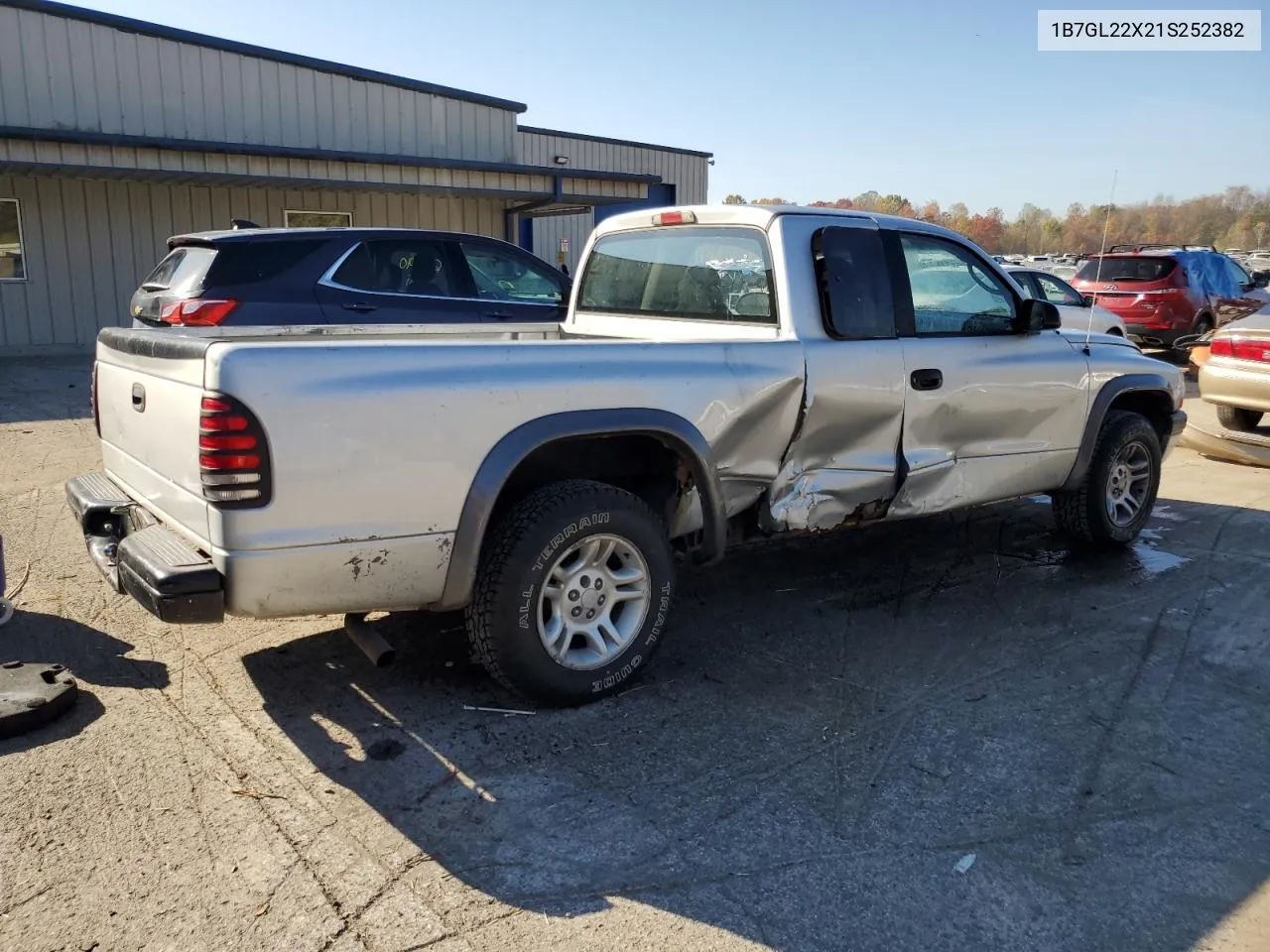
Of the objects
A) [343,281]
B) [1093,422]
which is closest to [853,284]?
[1093,422]

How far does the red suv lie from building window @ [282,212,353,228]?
12567 mm

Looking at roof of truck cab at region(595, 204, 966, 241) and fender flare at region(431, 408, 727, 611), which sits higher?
roof of truck cab at region(595, 204, 966, 241)

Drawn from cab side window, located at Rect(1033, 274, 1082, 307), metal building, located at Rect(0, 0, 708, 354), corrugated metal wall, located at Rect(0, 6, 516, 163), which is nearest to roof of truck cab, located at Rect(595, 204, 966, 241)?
cab side window, located at Rect(1033, 274, 1082, 307)

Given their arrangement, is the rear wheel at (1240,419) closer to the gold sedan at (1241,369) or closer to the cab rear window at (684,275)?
the gold sedan at (1241,369)

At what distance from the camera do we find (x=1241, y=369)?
8820 mm

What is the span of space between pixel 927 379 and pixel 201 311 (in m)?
5.40

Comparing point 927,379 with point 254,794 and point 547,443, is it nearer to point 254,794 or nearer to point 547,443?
point 547,443

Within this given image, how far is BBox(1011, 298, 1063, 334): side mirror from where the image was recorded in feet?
16.8

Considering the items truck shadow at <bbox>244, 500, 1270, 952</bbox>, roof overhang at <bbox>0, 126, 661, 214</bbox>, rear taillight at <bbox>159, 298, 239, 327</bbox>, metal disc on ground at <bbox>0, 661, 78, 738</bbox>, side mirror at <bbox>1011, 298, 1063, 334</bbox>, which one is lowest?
truck shadow at <bbox>244, 500, 1270, 952</bbox>

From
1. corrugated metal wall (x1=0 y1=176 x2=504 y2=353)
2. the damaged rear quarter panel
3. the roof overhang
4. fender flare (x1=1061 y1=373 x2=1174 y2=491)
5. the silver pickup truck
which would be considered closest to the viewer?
the silver pickup truck

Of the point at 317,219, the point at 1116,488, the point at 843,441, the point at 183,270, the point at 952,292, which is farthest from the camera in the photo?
the point at 317,219

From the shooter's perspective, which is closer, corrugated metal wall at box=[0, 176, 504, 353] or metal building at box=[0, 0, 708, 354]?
metal building at box=[0, 0, 708, 354]

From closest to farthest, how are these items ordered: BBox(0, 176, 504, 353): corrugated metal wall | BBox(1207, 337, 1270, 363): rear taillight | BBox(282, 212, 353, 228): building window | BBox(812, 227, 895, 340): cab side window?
1. BBox(812, 227, 895, 340): cab side window
2. BBox(1207, 337, 1270, 363): rear taillight
3. BBox(0, 176, 504, 353): corrugated metal wall
4. BBox(282, 212, 353, 228): building window

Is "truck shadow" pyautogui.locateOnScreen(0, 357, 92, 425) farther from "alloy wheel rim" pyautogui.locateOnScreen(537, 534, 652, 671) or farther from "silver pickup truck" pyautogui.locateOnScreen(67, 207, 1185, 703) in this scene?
"alloy wheel rim" pyautogui.locateOnScreen(537, 534, 652, 671)
